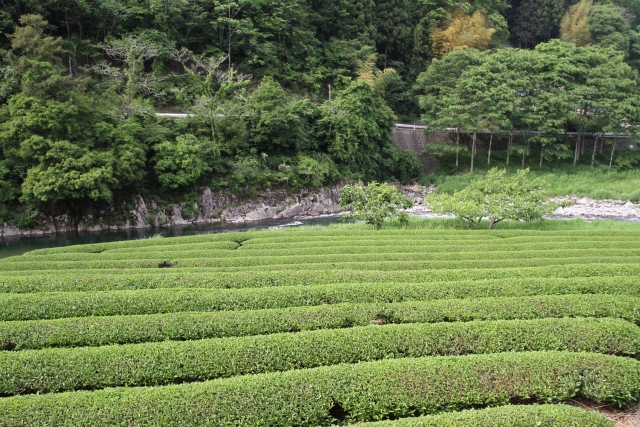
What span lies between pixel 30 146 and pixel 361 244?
2285cm

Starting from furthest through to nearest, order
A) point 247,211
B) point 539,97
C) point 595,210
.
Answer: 1. point 539,97
2. point 595,210
3. point 247,211

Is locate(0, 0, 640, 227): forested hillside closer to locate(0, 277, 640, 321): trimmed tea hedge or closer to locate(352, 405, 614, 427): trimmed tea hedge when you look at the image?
locate(0, 277, 640, 321): trimmed tea hedge

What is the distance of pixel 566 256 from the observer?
54.5 ft

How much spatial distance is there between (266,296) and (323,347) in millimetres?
3194

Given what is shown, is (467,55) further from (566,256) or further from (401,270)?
(401,270)

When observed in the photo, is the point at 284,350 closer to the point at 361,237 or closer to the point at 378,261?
the point at 378,261

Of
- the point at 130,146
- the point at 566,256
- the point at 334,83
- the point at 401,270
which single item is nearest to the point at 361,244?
the point at 401,270

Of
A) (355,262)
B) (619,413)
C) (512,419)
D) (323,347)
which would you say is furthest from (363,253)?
(512,419)

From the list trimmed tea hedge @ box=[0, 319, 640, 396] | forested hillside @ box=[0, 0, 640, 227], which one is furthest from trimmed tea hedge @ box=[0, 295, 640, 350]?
forested hillside @ box=[0, 0, 640, 227]

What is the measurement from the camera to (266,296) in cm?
1154

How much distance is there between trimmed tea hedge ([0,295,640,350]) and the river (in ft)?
61.4

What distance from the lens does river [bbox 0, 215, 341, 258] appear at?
86.8 ft

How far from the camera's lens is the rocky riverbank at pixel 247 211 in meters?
31.5

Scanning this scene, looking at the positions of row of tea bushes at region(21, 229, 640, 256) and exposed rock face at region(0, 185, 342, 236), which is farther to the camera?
exposed rock face at region(0, 185, 342, 236)
